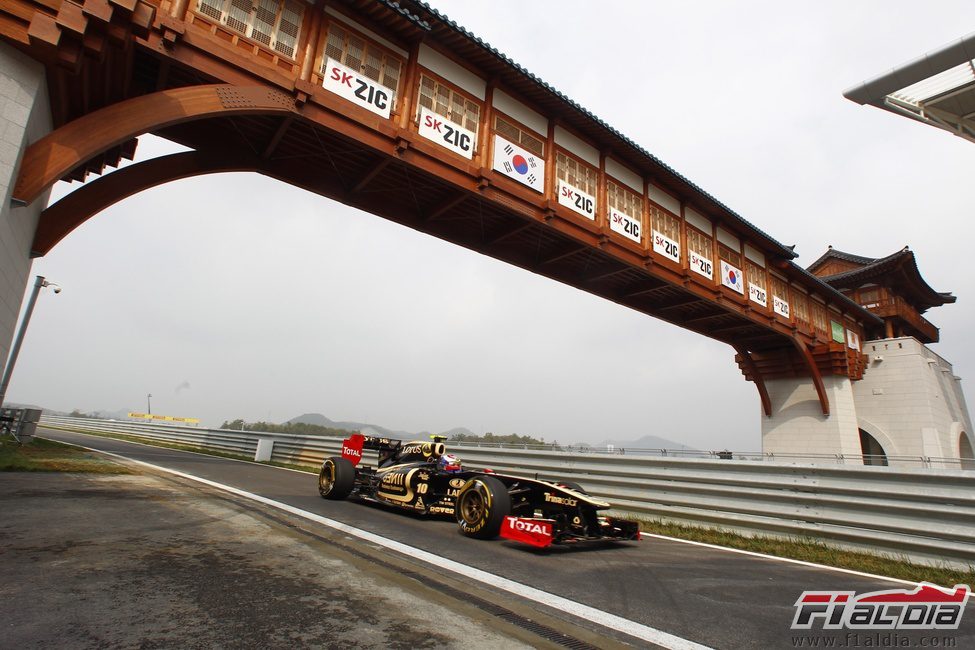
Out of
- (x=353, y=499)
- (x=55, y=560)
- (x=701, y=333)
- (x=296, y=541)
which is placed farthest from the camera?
(x=701, y=333)

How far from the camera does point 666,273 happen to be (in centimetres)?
1491

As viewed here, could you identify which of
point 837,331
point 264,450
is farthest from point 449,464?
point 837,331

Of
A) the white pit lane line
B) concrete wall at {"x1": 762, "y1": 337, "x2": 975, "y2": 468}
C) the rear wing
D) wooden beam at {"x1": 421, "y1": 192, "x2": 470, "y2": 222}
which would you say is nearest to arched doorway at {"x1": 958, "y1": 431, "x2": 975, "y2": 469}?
concrete wall at {"x1": 762, "y1": 337, "x2": 975, "y2": 468}

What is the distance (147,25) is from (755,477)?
11540mm

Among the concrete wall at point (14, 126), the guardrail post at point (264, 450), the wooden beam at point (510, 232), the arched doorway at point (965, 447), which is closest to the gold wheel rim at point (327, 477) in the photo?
the concrete wall at point (14, 126)

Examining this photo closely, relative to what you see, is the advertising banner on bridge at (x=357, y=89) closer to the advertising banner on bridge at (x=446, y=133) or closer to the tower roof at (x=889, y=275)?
the advertising banner on bridge at (x=446, y=133)

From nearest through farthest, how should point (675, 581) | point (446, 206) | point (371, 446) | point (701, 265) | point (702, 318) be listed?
point (675, 581) → point (371, 446) → point (446, 206) → point (701, 265) → point (702, 318)

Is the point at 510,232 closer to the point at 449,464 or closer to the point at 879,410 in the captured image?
the point at 449,464

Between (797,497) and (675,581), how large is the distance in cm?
421

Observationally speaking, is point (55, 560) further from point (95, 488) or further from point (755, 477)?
point (755, 477)

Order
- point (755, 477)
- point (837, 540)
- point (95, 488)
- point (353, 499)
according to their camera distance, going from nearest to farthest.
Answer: point (837, 540) → point (95, 488) → point (755, 477) → point (353, 499)

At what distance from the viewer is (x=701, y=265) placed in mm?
16578

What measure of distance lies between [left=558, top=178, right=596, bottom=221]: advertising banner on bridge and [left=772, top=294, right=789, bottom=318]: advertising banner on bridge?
1128 centimetres

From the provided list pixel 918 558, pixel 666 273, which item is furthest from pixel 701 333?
pixel 918 558
